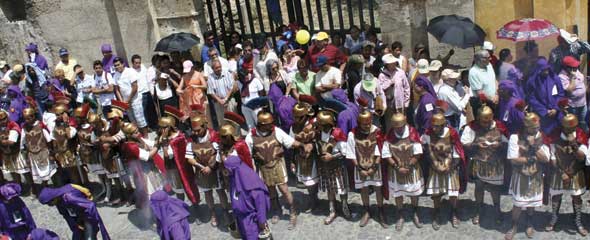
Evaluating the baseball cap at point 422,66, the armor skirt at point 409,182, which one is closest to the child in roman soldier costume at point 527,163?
the armor skirt at point 409,182

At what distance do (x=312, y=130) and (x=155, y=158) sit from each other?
201 cm

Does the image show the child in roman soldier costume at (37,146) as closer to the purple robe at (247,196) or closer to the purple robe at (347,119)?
the purple robe at (247,196)

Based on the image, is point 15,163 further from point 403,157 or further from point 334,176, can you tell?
point 403,157

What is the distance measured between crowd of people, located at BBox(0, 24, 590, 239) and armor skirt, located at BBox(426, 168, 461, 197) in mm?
12

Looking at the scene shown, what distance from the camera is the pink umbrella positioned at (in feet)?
27.9

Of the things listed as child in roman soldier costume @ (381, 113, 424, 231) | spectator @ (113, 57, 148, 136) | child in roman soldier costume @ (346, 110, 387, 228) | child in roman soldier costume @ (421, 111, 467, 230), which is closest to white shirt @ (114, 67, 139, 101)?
spectator @ (113, 57, 148, 136)

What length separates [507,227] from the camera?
728 centimetres

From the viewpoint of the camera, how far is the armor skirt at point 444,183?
718 cm

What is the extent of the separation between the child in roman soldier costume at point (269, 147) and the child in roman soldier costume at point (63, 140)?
2.88 metres

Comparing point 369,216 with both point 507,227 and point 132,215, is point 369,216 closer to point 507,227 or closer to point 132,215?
point 507,227

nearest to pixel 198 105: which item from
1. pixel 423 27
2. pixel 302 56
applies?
pixel 302 56

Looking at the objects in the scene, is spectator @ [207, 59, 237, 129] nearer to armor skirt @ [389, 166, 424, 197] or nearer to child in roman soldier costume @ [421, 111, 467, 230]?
armor skirt @ [389, 166, 424, 197]

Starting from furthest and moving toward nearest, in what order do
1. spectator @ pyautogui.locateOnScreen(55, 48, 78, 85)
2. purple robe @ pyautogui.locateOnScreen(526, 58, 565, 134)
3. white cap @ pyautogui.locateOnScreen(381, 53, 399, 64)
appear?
spectator @ pyautogui.locateOnScreen(55, 48, 78, 85)
white cap @ pyautogui.locateOnScreen(381, 53, 399, 64)
purple robe @ pyautogui.locateOnScreen(526, 58, 565, 134)

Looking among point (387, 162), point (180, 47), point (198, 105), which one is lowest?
point (387, 162)
